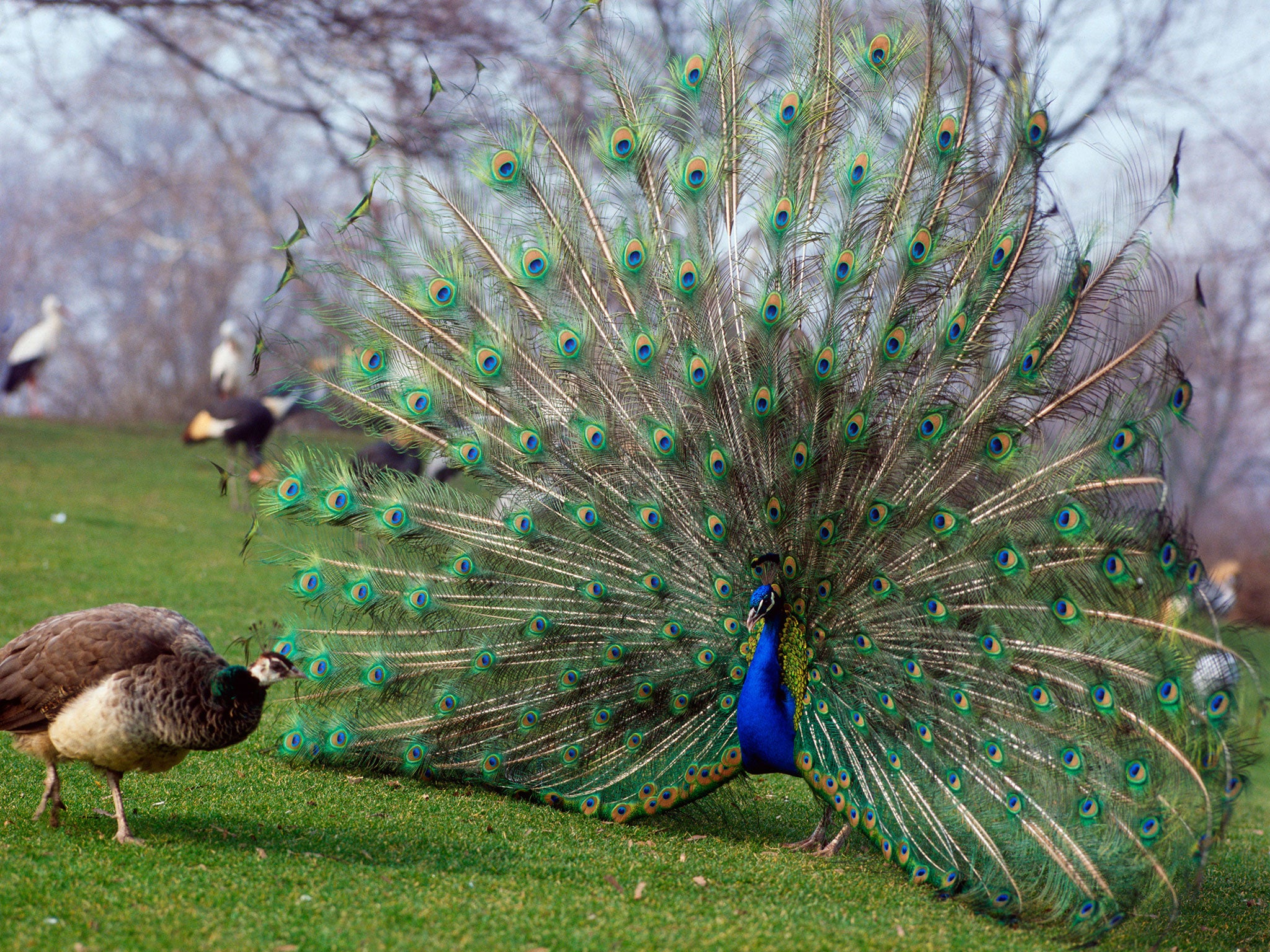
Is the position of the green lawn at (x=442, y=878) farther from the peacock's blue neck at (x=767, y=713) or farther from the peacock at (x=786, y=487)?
the peacock's blue neck at (x=767, y=713)

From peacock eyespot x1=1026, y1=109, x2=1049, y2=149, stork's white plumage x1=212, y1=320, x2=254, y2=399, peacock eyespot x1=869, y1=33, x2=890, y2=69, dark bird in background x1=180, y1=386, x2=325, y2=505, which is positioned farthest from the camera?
stork's white plumage x1=212, y1=320, x2=254, y2=399

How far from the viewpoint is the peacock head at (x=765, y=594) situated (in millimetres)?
4512

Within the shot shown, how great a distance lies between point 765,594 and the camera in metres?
4.53

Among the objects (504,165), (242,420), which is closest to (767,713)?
(504,165)

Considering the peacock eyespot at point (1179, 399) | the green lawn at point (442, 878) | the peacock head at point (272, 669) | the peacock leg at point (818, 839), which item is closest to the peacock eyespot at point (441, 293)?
the peacock head at point (272, 669)

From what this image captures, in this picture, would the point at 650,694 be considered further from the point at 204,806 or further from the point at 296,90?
the point at 296,90

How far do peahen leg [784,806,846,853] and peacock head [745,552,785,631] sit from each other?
0.97 m

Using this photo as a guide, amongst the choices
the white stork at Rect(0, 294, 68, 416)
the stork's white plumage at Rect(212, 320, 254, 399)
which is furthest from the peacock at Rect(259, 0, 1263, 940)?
the white stork at Rect(0, 294, 68, 416)

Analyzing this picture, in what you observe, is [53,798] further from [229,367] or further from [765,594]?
[229,367]

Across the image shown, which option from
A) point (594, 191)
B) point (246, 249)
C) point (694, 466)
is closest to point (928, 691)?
point (694, 466)

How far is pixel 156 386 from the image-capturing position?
24078 millimetres

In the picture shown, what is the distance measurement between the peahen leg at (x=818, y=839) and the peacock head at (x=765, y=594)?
97 cm

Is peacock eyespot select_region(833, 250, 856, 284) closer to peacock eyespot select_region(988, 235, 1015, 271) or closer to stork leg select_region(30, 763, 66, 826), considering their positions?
peacock eyespot select_region(988, 235, 1015, 271)

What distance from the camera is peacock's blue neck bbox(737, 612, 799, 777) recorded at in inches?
182
